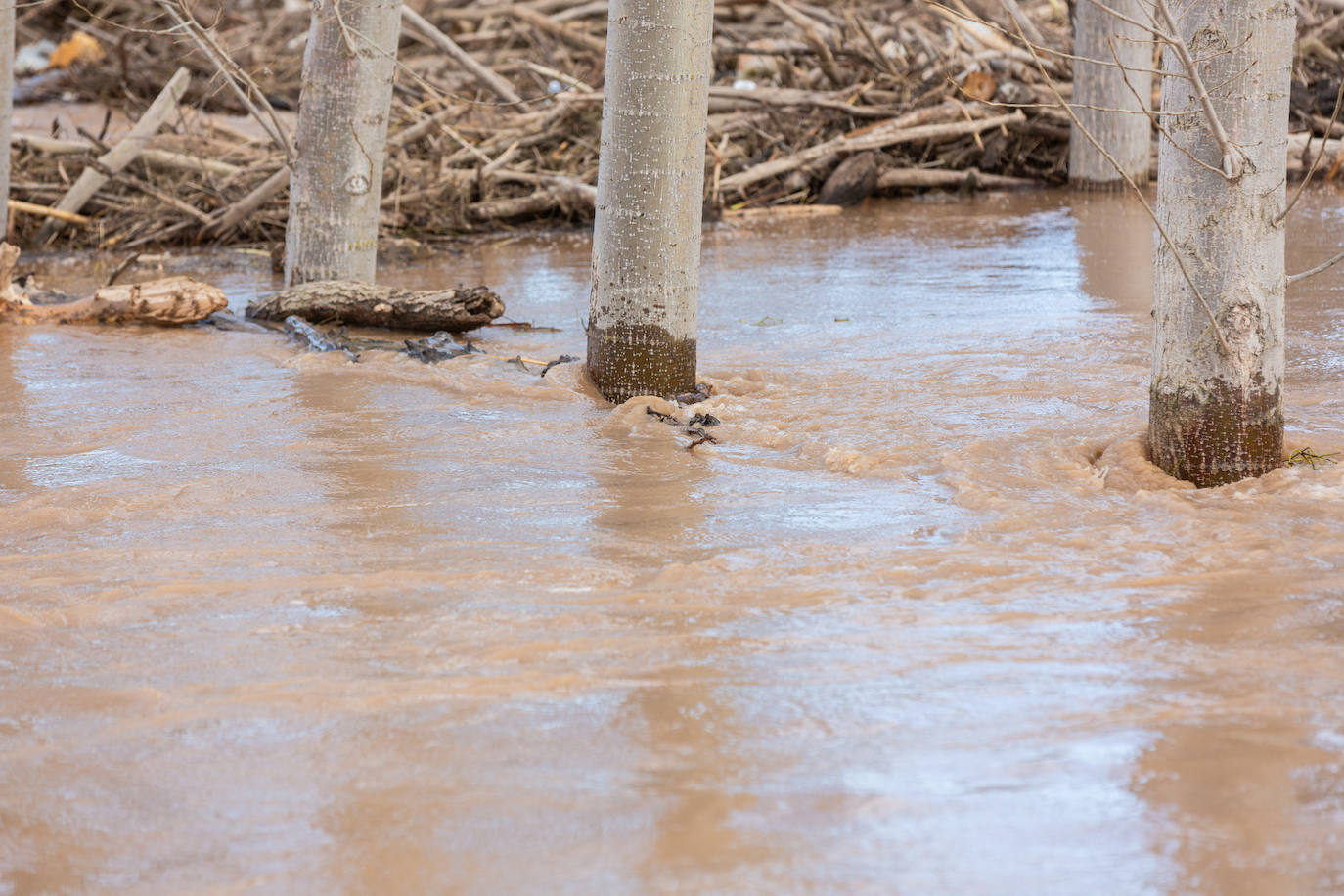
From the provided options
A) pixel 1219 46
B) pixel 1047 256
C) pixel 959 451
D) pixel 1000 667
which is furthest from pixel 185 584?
pixel 1047 256

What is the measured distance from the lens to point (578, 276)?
8.54m

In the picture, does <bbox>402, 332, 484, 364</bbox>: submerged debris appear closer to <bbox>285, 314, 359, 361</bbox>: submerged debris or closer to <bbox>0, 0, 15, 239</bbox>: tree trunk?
<bbox>285, 314, 359, 361</bbox>: submerged debris

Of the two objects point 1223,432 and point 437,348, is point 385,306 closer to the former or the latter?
point 437,348

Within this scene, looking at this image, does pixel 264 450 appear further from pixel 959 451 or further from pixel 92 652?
pixel 959 451

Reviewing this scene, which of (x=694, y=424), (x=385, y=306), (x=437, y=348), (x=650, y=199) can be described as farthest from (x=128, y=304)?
(x=694, y=424)

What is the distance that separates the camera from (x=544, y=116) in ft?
35.6

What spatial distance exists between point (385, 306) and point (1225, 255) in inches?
167

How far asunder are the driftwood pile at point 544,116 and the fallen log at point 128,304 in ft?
7.04

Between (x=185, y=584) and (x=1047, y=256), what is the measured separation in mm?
6834

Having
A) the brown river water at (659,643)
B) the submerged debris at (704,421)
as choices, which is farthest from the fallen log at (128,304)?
the submerged debris at (704,421)

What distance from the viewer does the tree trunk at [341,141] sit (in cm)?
661

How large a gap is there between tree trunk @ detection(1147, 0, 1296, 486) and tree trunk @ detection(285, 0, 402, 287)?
4.26 meters

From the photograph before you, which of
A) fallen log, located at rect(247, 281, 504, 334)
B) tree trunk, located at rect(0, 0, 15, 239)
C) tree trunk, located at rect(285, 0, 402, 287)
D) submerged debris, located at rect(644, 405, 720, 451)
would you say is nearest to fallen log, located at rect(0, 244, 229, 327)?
fallen log, located at rect(247, 281, 504, 334)

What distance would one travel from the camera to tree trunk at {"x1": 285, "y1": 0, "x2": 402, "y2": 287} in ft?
21.7
